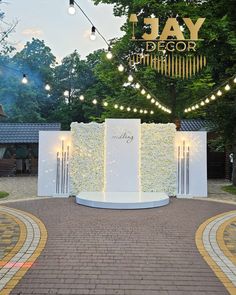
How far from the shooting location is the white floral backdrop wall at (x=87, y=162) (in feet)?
41.8

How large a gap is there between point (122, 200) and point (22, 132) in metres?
14.9

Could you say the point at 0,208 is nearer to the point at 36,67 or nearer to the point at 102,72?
the point at 102,72

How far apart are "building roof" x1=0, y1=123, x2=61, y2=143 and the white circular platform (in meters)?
12.2

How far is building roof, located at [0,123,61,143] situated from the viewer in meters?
22.9

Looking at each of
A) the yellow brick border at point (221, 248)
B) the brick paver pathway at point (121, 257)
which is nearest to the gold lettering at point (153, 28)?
the brick paver pathway at point (121, 257)

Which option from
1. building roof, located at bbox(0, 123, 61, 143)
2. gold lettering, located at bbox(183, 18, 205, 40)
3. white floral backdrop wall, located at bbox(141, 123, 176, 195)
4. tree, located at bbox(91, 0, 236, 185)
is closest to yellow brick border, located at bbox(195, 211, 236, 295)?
white floral backdrop wall, located at bbox(141, 123, 176, 195)

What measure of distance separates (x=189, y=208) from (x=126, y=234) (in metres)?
3.79

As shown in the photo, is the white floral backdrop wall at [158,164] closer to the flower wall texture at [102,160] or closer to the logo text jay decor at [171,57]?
the flower wall texture at [102,160]

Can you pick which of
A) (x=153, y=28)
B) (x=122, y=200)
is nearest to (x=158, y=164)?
(x=122, y=200)

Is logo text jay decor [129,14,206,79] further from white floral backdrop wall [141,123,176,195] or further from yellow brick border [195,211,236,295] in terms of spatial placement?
Answer: yellow brick border [195,211,236,295]

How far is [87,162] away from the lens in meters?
12.7

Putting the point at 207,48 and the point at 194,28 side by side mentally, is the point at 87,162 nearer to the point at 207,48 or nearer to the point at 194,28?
the point at 194,28

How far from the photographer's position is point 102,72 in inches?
728

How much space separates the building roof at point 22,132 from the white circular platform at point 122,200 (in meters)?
12.2
